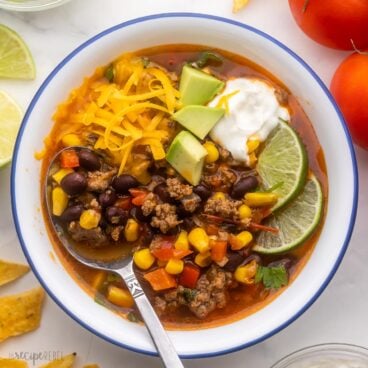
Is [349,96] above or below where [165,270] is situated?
above

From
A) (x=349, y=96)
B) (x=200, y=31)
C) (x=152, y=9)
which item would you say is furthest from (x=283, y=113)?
(x=152, y=9)

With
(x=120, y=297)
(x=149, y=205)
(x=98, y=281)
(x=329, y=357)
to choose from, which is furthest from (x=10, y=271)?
(x=329, y=357)

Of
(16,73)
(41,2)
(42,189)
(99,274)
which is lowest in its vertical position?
(99,274)

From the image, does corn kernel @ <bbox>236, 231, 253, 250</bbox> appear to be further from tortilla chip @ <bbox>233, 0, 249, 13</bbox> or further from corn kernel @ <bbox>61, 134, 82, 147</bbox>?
tortilla chip @ <bbox>233, 0, 249, 13</bbox>

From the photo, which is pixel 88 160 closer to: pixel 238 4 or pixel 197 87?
pixel 197 87

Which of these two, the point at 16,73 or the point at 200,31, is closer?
the point at 200,31

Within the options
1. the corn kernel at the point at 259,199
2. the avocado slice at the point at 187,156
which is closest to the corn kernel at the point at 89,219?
the avocado slice at the point at 187,156

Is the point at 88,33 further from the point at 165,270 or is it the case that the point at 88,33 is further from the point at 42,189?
Result: the point at 165,270
